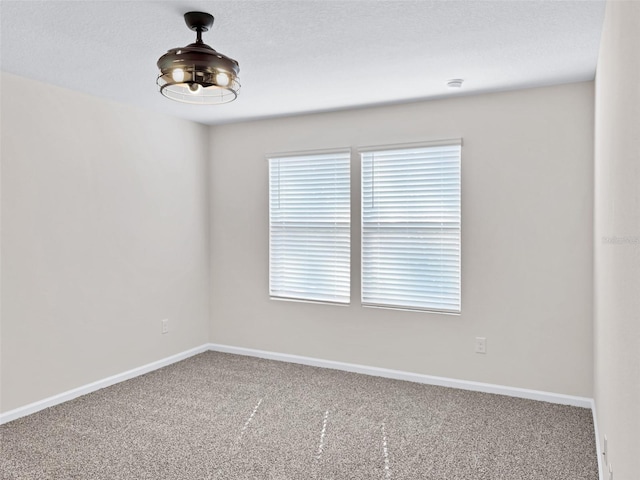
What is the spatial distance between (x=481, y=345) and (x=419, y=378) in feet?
1.98

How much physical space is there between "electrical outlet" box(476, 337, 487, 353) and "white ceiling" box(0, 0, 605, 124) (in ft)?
6.41

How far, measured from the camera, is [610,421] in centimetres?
213

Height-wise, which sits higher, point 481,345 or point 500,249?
point 500,249

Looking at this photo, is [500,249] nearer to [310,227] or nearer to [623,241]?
[310,227]

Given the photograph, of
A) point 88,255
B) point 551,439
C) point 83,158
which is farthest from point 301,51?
point 551,439

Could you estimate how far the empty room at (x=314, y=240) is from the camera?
2.53m

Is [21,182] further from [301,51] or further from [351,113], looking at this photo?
[351,113]

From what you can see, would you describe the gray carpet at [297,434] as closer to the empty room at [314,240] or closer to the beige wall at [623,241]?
the empty room at [314,240]

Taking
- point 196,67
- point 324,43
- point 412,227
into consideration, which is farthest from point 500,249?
point 196,67

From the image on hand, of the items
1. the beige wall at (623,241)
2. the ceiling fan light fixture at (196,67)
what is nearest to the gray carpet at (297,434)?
the beige wall at (623,241)

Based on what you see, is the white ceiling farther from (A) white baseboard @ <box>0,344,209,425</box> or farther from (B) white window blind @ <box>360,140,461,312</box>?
(A) white baseboard @ <box>0,344,209,425</box>

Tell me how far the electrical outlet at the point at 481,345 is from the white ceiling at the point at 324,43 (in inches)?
76.9

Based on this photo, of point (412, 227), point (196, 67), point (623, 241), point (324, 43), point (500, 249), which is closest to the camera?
point (623, 241)

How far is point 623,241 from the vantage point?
1.64 metres
